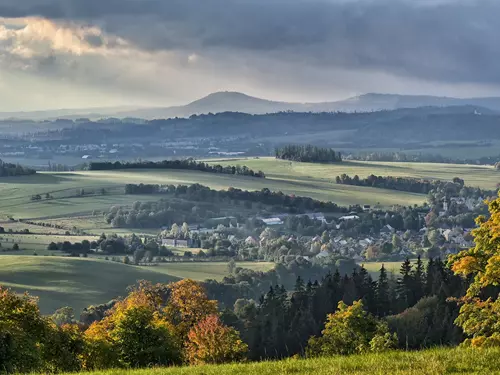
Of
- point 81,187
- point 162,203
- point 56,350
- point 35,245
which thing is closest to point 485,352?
point 56,350

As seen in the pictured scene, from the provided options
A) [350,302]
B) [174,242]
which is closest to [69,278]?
[350,302]

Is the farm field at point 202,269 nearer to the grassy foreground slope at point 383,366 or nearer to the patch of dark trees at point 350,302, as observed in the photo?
the patch of dark trees at point 350,302

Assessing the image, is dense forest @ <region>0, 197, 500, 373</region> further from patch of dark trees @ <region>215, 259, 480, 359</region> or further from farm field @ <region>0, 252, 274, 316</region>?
farm field @ <region>0, 252, 274, 316</region>

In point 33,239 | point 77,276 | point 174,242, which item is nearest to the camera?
point 77,276

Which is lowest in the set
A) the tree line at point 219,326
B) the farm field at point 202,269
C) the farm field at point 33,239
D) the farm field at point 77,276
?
the farm field at point 202,269

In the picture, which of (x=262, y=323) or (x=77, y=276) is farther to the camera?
(x=77, y=276)

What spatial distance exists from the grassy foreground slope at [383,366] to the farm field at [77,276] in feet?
230

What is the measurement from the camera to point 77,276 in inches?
4166

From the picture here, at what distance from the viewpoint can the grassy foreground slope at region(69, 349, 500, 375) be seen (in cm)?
1722

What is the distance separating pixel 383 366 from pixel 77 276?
92099mm

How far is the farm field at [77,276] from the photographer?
94944mm

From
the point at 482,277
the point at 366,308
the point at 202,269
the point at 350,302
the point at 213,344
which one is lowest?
the point at 202,269

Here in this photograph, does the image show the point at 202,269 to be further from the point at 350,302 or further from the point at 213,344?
the point at 213,344

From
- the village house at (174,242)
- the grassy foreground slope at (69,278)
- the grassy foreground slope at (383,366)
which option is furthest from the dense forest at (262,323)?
the village house at (174,242)
